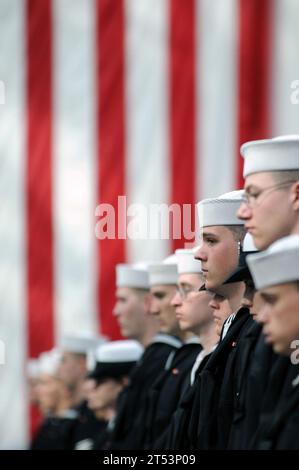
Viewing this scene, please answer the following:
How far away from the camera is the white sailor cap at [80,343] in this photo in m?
10.8

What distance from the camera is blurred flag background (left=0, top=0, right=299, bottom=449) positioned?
10703mm

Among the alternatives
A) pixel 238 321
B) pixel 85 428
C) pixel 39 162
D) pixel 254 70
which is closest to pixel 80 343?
pixel 85 428

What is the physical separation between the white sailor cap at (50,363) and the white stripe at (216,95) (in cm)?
164

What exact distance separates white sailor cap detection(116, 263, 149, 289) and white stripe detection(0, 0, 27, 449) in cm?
378

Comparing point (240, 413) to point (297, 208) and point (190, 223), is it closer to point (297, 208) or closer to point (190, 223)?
point (297, 208)

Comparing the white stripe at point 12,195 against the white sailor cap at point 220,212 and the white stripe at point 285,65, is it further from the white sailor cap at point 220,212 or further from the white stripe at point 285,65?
the white sailor cap at point 220,212

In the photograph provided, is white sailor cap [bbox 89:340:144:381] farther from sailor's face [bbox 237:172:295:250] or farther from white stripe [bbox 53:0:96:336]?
sailor's face [bbox 237:172:295:250]

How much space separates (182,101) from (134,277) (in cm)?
300

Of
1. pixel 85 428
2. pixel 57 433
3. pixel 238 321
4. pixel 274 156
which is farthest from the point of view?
pixel 57 433

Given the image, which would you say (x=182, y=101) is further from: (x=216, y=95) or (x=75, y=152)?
(x=75, y=152)

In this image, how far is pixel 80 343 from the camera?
35.5ft

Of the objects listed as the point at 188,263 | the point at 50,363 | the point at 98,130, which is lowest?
the point at 50,363

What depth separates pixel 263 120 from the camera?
1036 cm

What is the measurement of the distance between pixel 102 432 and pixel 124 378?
0.34m
